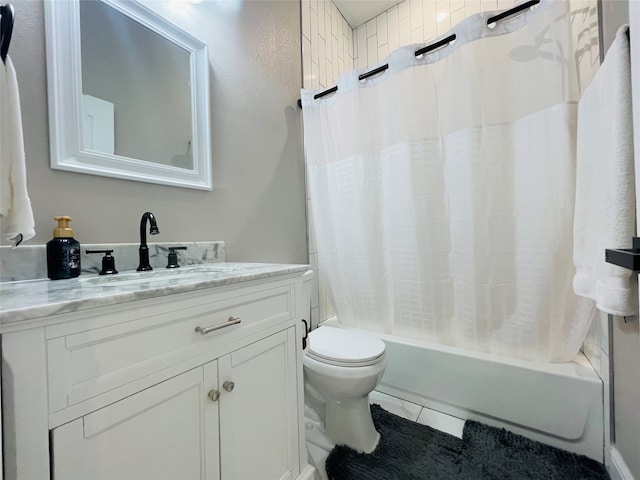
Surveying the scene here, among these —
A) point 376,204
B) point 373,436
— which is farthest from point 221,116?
point 373,436

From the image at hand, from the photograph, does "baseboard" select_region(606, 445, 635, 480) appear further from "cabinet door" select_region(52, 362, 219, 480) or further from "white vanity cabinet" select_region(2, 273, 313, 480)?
"cabinet door" select_region(52, 362, 219, 480)

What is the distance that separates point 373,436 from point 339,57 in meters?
2.62

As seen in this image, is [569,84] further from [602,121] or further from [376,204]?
[376,204]

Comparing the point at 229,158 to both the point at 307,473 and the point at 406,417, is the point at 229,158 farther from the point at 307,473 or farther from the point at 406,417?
the point at 406,417

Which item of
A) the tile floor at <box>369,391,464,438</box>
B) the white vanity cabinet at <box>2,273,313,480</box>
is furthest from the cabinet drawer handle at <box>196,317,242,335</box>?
the tile floor at <box>369,391,464,438</box>

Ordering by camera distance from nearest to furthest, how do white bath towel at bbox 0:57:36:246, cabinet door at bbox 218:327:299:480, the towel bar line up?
1. the towel bar
2. white bath towel at bbox 0:57:36:246
3. cabinet door at bbox 218:327:299:480

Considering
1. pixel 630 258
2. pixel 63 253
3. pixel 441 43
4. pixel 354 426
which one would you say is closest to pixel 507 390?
pixel 354 426

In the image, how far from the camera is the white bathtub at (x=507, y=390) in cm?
106

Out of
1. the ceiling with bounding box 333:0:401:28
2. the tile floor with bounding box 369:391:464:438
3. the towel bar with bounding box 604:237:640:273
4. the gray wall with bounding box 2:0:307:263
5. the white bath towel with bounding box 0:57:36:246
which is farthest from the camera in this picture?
the ceiling with bounding box 333:0:401:28

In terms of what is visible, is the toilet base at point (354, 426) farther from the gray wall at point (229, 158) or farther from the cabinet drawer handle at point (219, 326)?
the gray wall at point (229, 158)

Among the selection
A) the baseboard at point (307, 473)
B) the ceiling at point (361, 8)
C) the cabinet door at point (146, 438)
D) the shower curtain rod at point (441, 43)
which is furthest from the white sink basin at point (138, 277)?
the ceiling at point (361, 8)

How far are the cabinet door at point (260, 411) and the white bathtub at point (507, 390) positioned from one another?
811 millimetres

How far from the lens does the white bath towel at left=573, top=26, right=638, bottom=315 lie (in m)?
0.73

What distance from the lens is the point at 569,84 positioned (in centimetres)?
105
